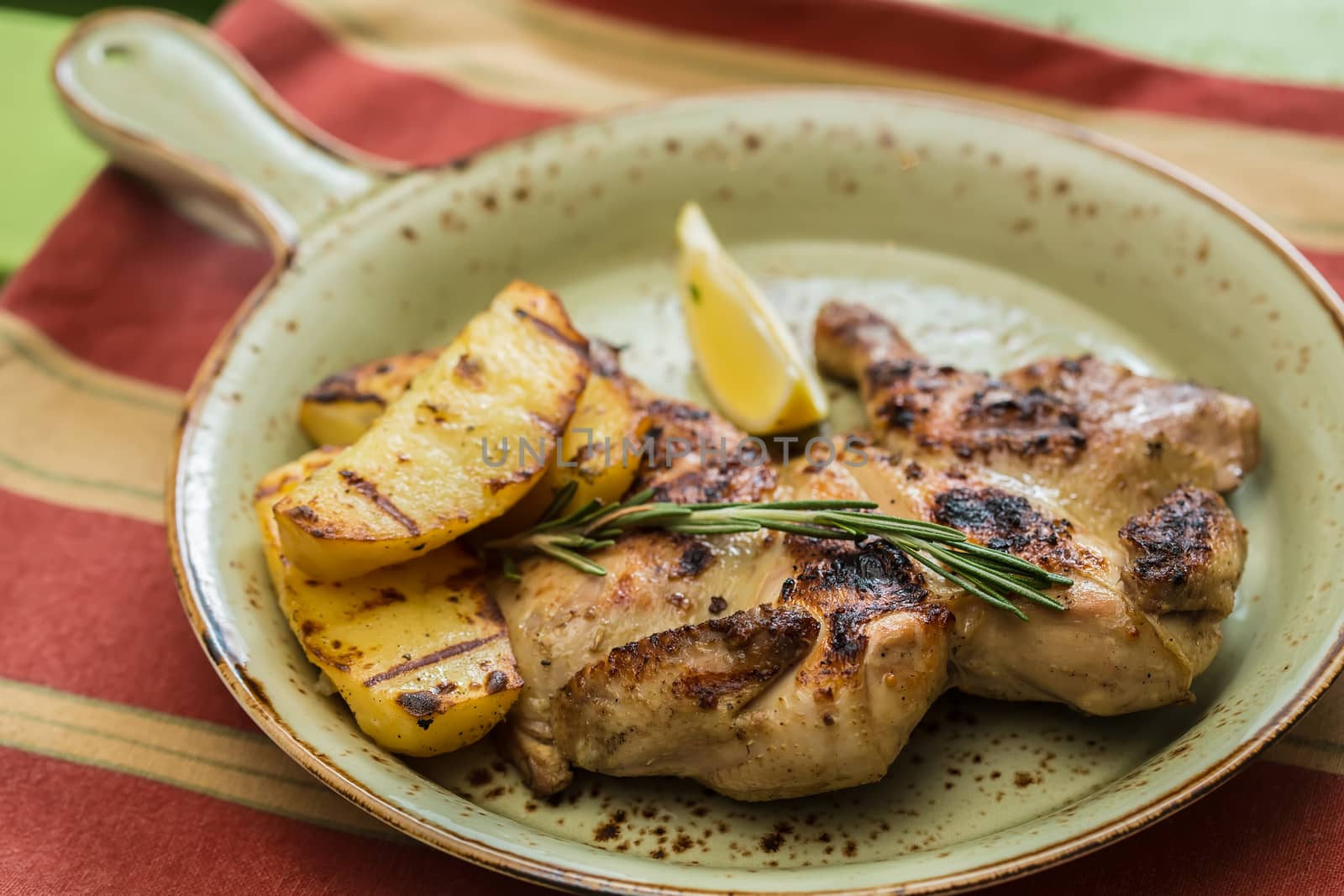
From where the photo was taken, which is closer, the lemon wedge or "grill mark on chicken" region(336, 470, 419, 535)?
"grill mark on chicken" region(336, 470, 419, 535)

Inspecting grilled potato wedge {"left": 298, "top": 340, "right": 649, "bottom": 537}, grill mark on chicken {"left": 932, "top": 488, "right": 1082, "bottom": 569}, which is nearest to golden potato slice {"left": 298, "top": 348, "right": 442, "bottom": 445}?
grilled potato wedge {"left": 298, "top": 340, "right": 649, "bottom": 537}

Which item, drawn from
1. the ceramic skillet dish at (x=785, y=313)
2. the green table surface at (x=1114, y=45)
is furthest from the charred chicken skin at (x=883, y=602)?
the green table surface at (x=1114, y=45)

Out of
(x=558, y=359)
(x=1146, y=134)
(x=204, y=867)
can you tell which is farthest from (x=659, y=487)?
(x=1146, y=134)

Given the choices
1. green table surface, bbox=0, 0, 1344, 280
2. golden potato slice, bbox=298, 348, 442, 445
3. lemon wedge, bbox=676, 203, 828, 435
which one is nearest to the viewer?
golden potato slice, bbox=298, 348, 442, 445

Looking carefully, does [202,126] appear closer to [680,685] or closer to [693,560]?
[693,560]

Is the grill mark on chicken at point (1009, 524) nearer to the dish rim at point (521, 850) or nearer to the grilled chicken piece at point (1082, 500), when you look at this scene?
the grilled chicken piece at point (1082, 500)

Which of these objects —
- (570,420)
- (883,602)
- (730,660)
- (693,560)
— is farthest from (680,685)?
(570,420)

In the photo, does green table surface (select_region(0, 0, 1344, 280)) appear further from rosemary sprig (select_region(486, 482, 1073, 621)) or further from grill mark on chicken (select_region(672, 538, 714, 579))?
grill mark on chicken (select_region(672, 538, 714, 579))
